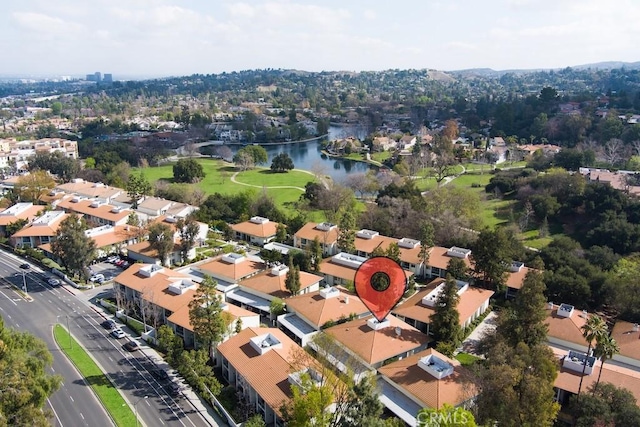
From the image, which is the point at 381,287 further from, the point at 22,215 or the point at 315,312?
the point at 22,215

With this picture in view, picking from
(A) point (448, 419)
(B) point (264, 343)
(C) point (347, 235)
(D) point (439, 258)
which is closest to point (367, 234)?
(C) point (347, 235)

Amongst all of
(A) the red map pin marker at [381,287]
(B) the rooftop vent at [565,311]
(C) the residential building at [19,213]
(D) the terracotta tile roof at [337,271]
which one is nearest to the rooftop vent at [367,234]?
(D) the terracotta tile roof at [337,271]

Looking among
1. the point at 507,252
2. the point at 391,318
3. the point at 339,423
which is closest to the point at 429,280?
the point at 507,252

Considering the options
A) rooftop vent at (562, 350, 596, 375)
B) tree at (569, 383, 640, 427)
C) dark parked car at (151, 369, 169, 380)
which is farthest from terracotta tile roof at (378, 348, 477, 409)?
dark parked car at (151, 369, 169, 380)

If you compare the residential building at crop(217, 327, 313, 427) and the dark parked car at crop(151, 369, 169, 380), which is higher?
the residential building at crop(217, 327, 313, 427)

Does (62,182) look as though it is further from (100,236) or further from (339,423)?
(339,423)

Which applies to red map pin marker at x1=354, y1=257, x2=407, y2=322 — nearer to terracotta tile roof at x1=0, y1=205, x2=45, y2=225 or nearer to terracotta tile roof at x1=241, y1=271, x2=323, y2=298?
terracotta tile roof at x1=241, y1=271, x2=323, y2=298
